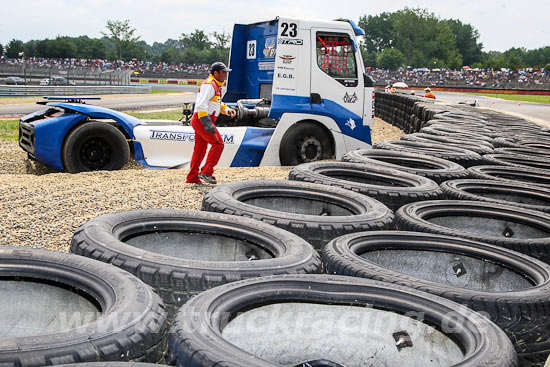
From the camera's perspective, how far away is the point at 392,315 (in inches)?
92.4

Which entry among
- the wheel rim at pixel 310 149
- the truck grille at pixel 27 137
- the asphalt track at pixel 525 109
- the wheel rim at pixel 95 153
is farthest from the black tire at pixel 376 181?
the asphalt track at pixel 525 109

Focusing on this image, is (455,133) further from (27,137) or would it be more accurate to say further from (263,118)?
(27,137)

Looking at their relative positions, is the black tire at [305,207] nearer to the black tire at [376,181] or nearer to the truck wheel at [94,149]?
the black tire at [376,181]

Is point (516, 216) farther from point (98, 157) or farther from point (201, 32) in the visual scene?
point (201, 32)

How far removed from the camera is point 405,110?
2039cm

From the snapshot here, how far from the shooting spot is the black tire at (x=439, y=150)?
Answer: 21.4 ft

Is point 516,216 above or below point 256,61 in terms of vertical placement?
below

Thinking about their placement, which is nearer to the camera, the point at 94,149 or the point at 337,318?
the point at 337,318

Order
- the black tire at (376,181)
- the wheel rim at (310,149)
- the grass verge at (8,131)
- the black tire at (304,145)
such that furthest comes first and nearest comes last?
1. the grass verge at (8,131)
2. the wheel rim at (310,149)
3. the black tire at (304,145)
4. the black tire at (376,181)

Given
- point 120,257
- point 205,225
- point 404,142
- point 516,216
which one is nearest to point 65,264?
point 120,257

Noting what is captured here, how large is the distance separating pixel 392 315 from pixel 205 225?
150 cm

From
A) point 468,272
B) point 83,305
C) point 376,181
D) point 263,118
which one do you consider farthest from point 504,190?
point 263,118

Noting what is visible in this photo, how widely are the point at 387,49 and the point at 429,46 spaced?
11.0 meters

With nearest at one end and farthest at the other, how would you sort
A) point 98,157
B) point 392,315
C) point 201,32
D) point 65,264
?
point 392,315 < point 65,264 < point 98,157 < point 201,32
